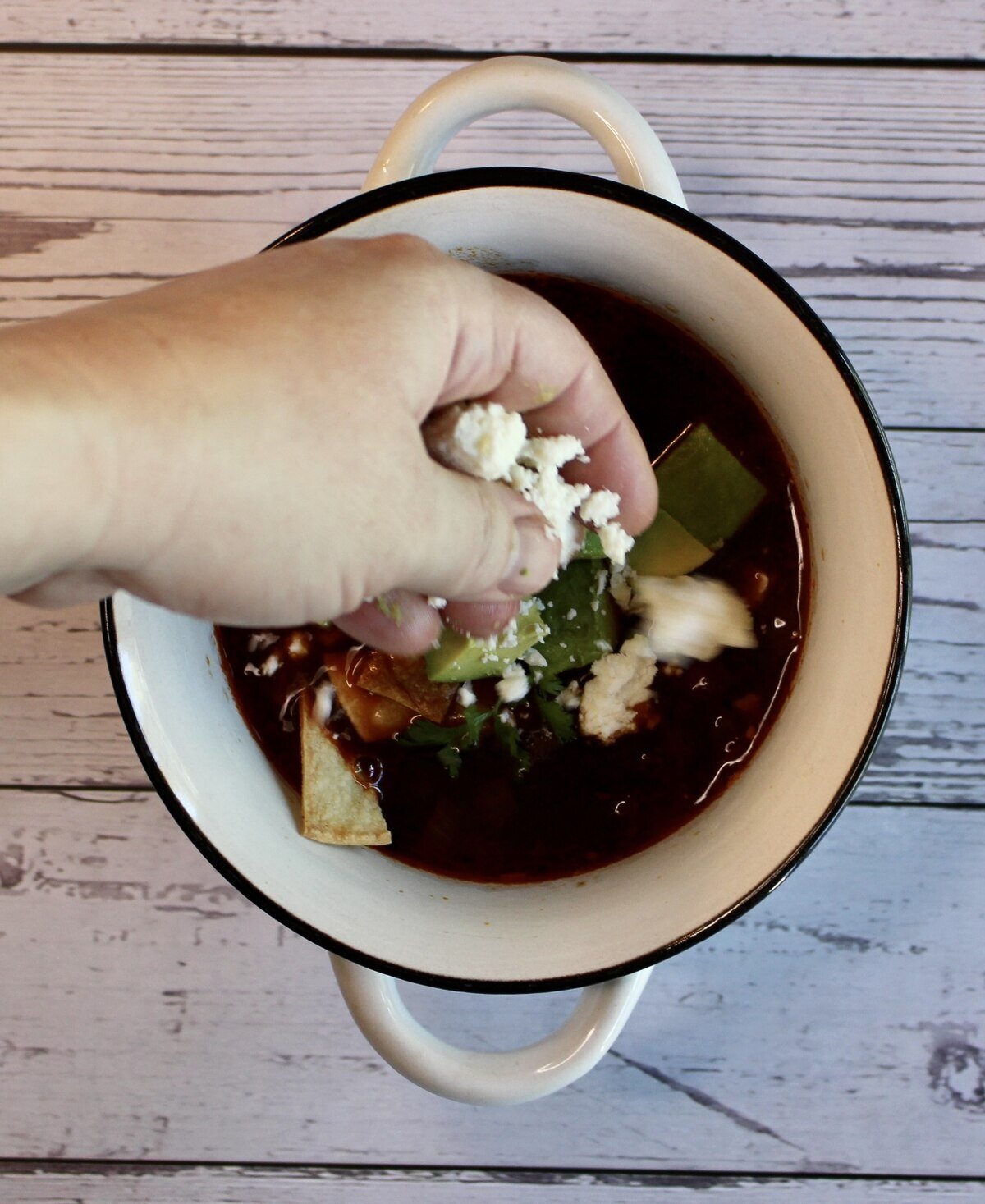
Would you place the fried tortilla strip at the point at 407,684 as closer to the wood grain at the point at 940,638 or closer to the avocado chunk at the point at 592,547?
the avocado chunk at the point at 592,547

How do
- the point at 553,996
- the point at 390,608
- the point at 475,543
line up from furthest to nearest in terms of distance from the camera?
the point at 553,996 < the point at 390,608 < the point at 475,543

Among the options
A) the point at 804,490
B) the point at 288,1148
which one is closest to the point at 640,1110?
the point at 288,1148

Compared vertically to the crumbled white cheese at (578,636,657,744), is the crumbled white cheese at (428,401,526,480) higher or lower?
higher

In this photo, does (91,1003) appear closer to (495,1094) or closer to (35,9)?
(495,1094)

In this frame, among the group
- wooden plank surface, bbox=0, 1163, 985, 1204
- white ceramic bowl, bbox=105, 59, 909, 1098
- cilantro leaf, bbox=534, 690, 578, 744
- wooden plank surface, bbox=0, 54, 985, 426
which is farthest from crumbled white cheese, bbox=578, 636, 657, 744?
wooden plank surface, bbox=0, 1163, 985, 1204

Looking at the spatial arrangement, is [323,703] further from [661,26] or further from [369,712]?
[661,26]

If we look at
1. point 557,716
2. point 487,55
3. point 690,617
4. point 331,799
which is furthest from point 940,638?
point 487,55

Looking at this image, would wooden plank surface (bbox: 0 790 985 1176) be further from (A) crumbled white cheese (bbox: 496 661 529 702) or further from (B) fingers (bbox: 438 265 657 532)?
(B) fingers (bbox: 438 265 657 532)
